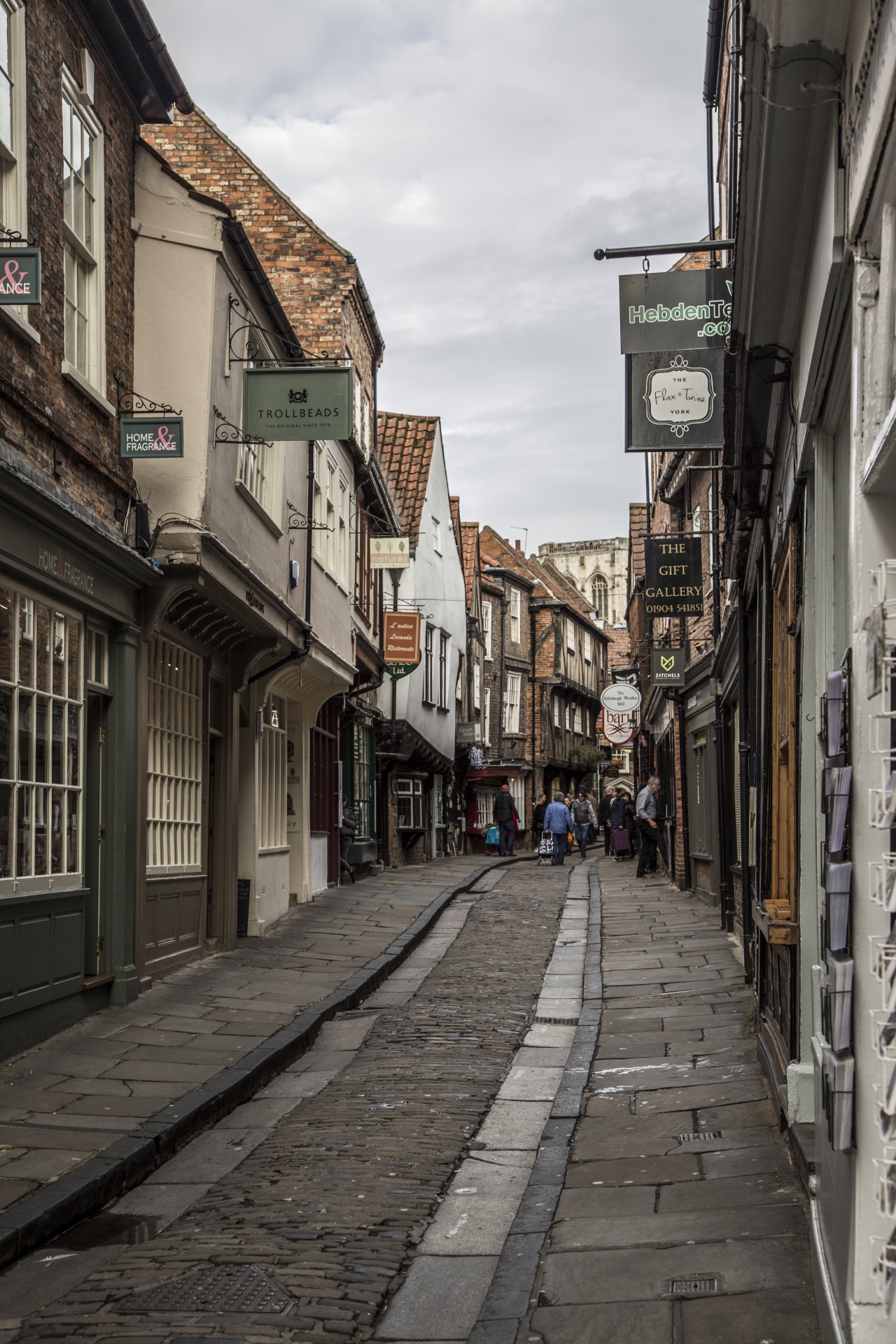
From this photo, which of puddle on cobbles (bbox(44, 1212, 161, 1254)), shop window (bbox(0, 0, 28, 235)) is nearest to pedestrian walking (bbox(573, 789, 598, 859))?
shop window (bbox(0, 0, 28, 235))

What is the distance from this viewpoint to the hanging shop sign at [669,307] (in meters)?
9.95

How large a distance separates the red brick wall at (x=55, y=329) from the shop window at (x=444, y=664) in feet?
73.9

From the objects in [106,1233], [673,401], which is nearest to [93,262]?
[673,401]

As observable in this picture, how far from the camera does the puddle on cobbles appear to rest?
5.75m

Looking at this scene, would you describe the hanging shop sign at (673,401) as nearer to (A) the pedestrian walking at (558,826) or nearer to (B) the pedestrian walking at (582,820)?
(A) the pedestrian walking at (558,826)

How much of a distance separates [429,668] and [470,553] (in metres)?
11.1

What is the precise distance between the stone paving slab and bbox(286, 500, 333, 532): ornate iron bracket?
Result: 4.63 metres

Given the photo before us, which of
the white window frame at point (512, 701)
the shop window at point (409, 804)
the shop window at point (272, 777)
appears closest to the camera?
the shop window at point (272, 777)

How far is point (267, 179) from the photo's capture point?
67.8 ft

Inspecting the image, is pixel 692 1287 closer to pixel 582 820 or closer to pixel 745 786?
pixel 745 786

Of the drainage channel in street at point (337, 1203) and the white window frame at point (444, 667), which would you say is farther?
the white window frame at point (444, 667)

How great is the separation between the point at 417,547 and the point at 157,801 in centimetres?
1775

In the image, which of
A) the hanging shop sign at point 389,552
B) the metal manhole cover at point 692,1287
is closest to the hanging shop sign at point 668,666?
the hanging shop sign at point 389,552

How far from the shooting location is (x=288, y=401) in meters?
12.6
